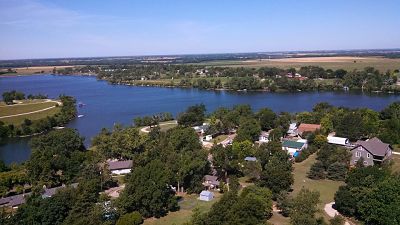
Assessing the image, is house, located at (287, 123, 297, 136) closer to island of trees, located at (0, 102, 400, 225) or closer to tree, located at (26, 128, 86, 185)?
island of trees, located at (0, 102, 400, 225)

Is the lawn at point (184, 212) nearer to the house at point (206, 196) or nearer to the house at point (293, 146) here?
the house at point (206, 196)

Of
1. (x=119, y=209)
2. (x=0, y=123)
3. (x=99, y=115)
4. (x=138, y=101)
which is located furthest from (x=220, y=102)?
(x=119, y=209)

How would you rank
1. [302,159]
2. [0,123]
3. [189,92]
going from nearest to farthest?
[302,159] < [0,123] < [189,92]

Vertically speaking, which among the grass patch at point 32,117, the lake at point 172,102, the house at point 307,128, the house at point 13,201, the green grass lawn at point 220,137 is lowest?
the lake at point 172,102

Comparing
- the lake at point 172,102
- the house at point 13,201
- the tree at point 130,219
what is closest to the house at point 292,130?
the lake at point 172,102

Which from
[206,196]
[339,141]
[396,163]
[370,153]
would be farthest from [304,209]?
[339,141]

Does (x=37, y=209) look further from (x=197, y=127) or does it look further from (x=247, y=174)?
(x=197, y=127)

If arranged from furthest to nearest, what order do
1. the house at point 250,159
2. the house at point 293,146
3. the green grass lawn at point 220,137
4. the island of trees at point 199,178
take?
the green grass lawn at point 220,137 → the house at point 293,146 → the house at point 250,159 → the island of trees at point 199,178
